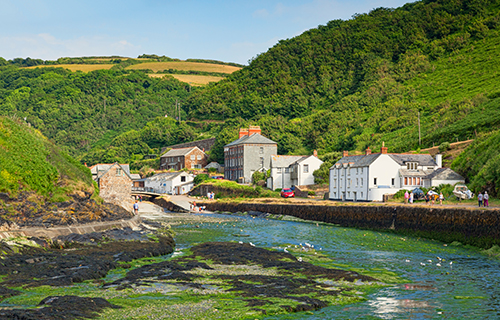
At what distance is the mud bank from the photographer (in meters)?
A: 30.6

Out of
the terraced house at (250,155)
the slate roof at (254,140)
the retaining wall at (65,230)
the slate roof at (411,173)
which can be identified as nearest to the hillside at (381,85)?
the slate roof at (254,140)

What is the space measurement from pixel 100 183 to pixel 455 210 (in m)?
40.2

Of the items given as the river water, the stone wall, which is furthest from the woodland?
the river water

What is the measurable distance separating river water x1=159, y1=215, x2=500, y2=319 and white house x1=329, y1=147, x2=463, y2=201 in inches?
616

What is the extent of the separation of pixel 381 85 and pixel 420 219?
11316 cm

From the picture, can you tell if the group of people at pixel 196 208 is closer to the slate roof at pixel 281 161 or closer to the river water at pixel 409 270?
the slate roof at pixel 281 161

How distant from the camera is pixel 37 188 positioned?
3175cm

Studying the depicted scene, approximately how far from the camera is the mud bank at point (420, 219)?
1206 inches

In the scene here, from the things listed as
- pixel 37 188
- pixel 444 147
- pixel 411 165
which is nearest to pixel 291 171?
pixel 444 147

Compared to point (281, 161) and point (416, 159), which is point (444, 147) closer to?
point (416, 159)

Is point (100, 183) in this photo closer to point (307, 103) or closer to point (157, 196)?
point (157, 196)

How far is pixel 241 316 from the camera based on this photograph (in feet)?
47.9

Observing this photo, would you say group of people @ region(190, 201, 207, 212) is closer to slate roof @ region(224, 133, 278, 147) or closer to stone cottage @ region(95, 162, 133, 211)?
stone cottage @ region(95, 162, 133, 211)

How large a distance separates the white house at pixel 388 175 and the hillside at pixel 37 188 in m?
29.3
